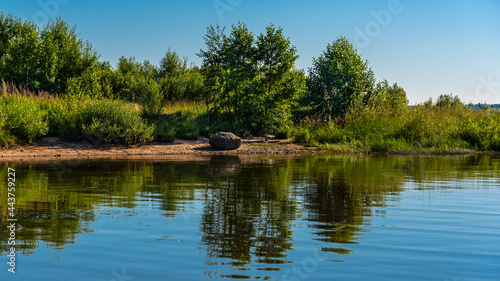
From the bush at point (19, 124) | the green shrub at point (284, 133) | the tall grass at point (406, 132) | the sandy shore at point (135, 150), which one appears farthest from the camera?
the green shrub at point (284, 133)

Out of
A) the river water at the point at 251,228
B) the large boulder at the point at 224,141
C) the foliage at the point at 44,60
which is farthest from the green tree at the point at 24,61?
the river water at the point at 251,228

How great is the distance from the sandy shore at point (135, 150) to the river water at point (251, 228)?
27.3ft

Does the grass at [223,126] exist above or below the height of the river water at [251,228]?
above

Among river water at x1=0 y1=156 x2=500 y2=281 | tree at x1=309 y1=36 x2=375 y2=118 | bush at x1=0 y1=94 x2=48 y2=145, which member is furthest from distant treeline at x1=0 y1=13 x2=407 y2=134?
river water at x1=0 y1=156 x2=500 y2=281

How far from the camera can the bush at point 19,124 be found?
23.1m

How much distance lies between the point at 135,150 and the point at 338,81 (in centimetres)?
1518

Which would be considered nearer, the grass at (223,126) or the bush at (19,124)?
the bush at (19,124)

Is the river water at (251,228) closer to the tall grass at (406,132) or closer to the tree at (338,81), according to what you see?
the tall grass at (406,132)

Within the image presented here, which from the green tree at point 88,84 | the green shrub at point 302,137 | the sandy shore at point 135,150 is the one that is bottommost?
the sandy shore at point 135,150

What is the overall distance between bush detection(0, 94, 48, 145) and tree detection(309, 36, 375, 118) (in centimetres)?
1789

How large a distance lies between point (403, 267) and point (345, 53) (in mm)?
29901

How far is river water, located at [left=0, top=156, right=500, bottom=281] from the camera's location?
5.63 m

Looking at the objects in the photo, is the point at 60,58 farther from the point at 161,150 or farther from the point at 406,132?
the point at 406,132

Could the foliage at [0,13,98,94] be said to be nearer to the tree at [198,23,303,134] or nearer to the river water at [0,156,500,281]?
the tree at [198,23,303,134]
